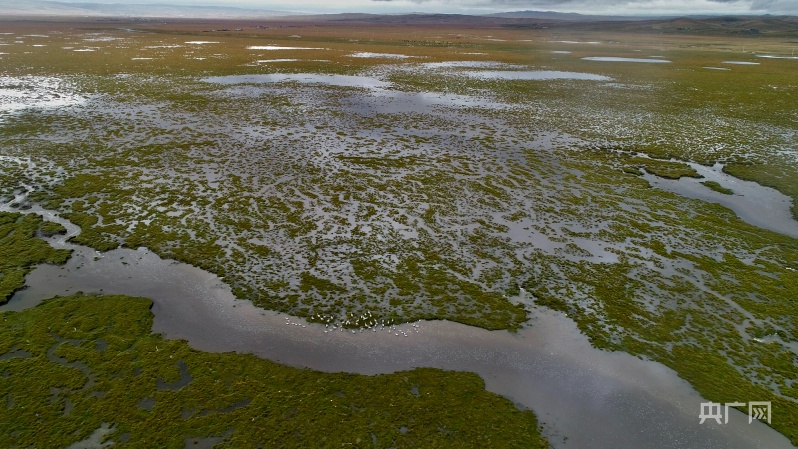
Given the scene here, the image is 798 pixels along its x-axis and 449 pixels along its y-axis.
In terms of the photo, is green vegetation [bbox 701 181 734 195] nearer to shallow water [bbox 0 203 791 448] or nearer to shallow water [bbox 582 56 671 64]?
shallow water [bbox 0 203 791 448]

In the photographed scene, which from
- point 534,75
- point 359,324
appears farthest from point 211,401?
point 534,75

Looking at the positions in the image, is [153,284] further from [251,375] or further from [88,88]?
[88,88]

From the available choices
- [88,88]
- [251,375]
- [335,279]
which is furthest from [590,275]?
[88,88]

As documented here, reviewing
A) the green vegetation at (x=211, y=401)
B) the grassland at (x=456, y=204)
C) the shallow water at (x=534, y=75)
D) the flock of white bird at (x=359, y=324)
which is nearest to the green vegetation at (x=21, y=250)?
the grassland at (x=456, y=204)

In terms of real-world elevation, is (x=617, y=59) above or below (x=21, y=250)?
above

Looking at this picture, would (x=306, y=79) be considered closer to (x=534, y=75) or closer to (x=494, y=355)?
(x=534, y=75)
